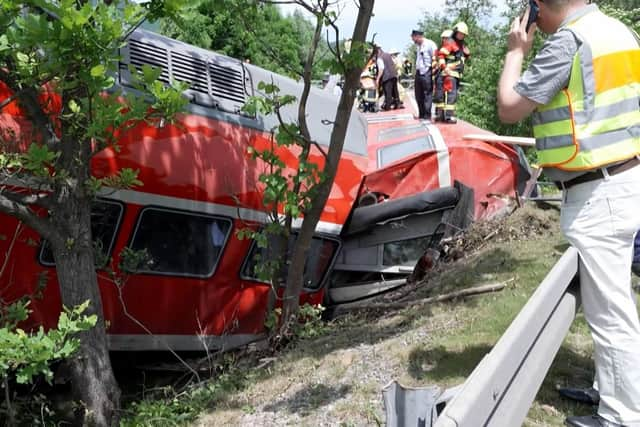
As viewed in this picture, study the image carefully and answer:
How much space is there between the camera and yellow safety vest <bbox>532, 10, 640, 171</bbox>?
8.63 ft

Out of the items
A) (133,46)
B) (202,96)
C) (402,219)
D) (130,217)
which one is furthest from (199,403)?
(402,219)

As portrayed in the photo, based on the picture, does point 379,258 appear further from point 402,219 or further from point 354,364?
point 354,364

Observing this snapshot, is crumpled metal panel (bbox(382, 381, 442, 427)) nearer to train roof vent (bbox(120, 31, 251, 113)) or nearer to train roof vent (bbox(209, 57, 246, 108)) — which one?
train roof vent (bbox(120, 31, 251, 113))

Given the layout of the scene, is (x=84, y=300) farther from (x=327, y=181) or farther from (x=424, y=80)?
(x=424, y=80)

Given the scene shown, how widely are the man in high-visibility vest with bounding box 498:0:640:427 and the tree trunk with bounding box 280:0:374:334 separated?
2.76m

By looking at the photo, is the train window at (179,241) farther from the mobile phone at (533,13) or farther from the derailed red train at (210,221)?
the mobile phone at (533,13)

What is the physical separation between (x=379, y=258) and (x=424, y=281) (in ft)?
2.85

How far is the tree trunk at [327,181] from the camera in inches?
212

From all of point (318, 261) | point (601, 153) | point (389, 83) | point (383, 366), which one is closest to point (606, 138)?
point (601, 153)

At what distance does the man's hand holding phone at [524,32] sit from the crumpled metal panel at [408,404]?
1704 millimetres

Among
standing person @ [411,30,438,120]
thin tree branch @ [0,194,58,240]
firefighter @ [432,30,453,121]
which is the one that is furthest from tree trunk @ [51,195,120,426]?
standing person @ [411,30,438,120]

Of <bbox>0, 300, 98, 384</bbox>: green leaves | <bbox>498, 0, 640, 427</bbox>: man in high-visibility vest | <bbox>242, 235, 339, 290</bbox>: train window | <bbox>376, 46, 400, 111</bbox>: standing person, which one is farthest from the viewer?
<bbox>376, 46, 400, 111</bbox>: standing person

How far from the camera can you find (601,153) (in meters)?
2.66

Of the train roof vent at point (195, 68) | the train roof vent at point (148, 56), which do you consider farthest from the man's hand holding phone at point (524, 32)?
the train roof vent at point (148, 56)
